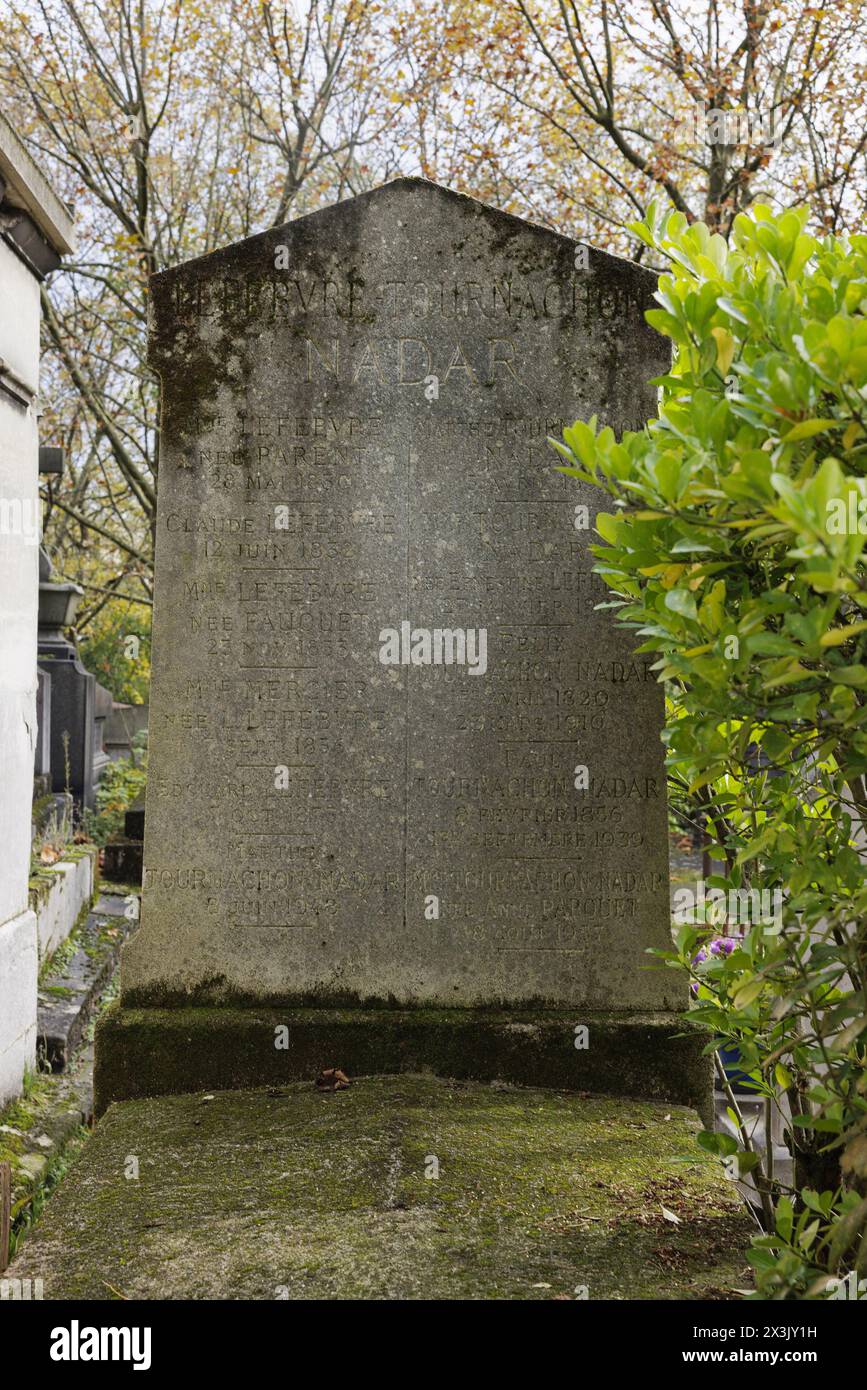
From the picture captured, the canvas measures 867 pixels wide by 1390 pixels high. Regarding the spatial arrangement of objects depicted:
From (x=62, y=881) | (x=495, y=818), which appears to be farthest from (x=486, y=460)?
(x=62, y=881)

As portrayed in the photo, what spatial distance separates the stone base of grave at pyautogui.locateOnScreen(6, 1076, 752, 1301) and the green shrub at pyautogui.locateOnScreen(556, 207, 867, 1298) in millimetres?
385

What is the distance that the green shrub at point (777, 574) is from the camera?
2064 mm

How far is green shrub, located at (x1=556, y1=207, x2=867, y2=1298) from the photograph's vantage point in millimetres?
2064

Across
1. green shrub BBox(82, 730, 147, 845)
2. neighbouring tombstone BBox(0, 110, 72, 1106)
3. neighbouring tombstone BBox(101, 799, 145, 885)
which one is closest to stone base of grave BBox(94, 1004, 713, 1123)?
neighbouring tombstone BBox(0, 110, 72, 1106)

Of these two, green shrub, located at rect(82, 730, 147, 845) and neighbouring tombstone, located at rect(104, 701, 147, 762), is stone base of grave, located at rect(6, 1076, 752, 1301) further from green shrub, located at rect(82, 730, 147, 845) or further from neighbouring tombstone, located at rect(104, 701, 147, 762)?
neighbouring tombstone, located at rect(104, 701, 147, 762)

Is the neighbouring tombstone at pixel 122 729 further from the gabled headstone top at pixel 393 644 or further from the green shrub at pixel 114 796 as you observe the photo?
the gabled headstone top at pixel 393 644

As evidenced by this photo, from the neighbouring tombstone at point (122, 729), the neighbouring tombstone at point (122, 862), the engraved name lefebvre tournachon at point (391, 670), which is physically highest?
the engraved name lefebvre tournachon at point (391, 670)

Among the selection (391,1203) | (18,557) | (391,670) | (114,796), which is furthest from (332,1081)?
(114,796)

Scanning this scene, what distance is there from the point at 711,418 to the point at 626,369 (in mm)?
2191

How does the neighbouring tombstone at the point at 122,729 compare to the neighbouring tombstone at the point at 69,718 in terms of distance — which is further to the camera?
the neighbouring tombstone at the point at 122,729

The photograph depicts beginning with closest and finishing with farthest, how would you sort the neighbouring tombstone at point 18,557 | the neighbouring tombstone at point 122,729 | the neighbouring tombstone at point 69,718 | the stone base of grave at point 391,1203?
the stone base of grave at point 391,1203
the neighbouring tombstone at point 18,557
the neighbouring tombstone at point 69,718
the neighbouring tombstone at point 122,729

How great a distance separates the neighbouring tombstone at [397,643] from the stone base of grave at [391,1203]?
48cm

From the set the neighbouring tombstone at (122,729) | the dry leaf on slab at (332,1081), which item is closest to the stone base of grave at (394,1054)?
the dry leaf on slab at (332,1081)

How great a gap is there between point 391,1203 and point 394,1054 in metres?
1.05
